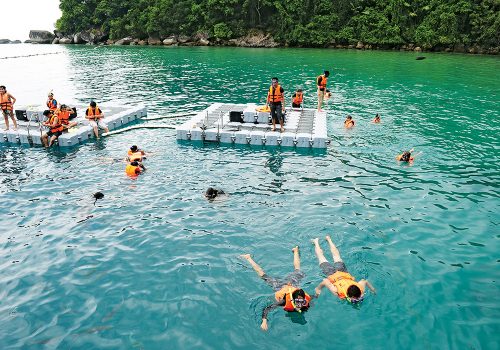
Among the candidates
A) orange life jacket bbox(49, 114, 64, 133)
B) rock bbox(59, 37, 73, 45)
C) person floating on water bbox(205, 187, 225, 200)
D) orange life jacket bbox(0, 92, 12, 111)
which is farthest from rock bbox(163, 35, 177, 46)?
person floating on water bbox(205, 187, 225, 200)

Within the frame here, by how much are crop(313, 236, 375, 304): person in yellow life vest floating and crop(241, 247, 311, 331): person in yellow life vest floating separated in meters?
0.68

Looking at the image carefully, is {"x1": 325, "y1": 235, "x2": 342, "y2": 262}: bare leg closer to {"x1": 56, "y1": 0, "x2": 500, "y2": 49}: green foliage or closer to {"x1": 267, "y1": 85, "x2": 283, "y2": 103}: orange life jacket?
{"x1": 267, "y1": 85, "x2": 283, "y2": 103}: orange life jacket

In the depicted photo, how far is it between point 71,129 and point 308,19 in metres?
69.3

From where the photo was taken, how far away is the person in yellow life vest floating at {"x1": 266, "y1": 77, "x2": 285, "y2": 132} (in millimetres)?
20375

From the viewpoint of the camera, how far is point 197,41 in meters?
88.9

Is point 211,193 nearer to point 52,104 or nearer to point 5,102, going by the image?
point 52,104

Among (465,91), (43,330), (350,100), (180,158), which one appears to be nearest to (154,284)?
(43,330)

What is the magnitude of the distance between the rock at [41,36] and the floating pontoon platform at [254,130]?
106338 mm

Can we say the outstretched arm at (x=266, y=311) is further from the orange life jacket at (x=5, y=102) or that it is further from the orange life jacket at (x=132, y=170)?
the orange life jacket at (x=5, y=102)

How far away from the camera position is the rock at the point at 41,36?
365 ft

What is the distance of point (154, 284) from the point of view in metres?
11.0

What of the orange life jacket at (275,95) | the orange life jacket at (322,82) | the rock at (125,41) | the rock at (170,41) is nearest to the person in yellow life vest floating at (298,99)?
the orange life jacket at (322,82)

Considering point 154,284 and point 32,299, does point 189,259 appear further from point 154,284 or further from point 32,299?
point 32,299

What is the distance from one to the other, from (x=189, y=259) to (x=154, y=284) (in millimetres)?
1388
